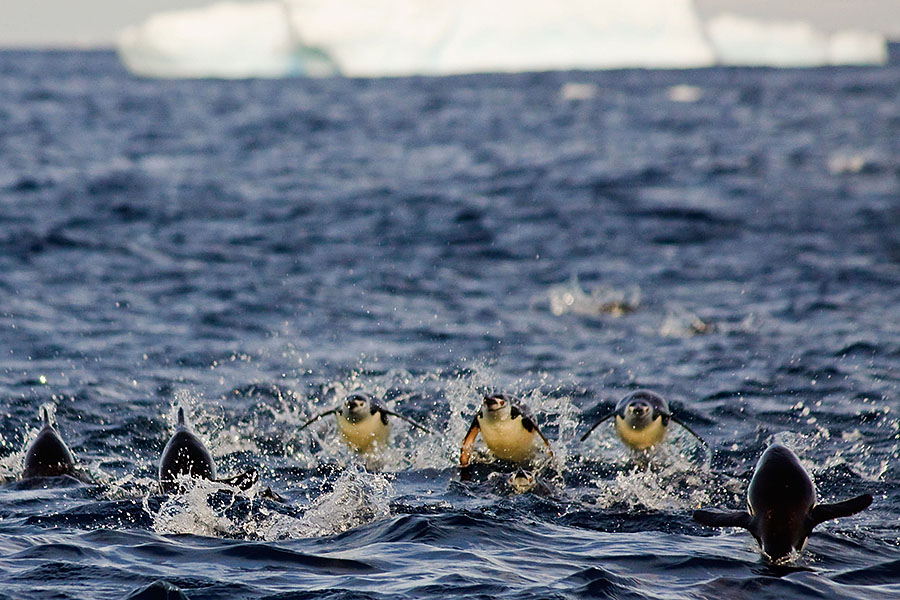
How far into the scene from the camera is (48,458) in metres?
7.86

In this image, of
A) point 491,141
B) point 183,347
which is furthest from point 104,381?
point 491,141

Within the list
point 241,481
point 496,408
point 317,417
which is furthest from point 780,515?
point 317,417

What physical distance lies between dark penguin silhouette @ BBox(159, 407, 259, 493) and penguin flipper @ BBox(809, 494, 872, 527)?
11.6 feet

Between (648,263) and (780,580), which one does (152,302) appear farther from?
(780,580)

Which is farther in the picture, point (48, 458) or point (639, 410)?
point (639, 410)

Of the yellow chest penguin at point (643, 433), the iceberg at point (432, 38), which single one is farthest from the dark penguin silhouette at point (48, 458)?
the iceberg at point (432, 38)

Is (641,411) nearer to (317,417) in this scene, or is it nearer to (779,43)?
(317,417)

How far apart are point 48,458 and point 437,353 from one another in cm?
533

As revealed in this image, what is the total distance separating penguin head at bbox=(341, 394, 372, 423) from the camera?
863cm

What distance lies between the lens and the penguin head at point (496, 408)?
8.23 metres

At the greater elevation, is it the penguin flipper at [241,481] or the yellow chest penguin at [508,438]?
the yellow chest penguin at [508,438]

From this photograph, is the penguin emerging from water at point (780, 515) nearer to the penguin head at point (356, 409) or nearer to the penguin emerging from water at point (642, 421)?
the penguin emerging from water at point (642, 421)

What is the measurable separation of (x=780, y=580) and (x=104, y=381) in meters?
7.26

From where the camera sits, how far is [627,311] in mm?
14539
